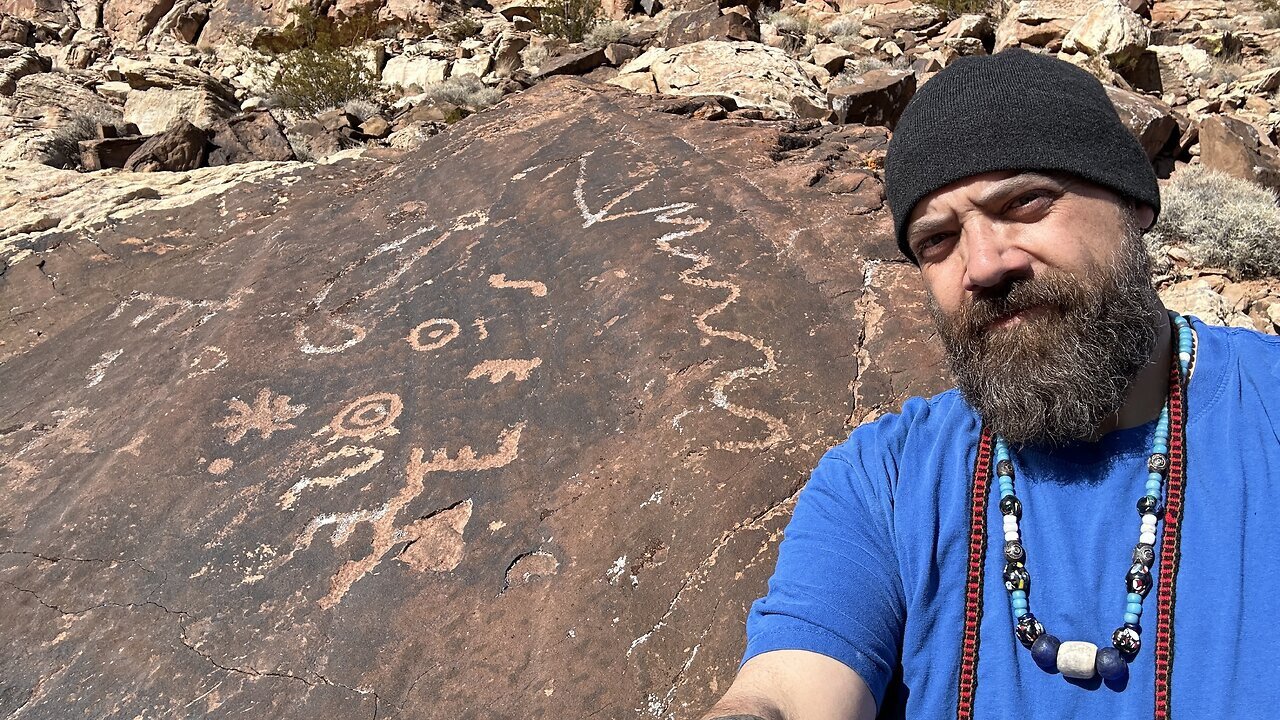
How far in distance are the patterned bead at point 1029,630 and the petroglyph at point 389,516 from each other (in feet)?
4.29

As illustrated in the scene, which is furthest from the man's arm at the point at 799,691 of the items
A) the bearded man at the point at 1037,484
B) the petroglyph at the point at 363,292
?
the petroglyph at the point at 363,292

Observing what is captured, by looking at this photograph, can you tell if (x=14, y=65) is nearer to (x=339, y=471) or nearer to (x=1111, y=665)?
(x=339, y=471)

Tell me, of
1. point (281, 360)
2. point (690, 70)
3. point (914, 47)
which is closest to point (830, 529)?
point (281, 360)

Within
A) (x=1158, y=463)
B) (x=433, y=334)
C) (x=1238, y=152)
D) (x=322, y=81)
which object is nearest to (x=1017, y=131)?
(x=1158, y=463)

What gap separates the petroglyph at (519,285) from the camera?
9.27ft

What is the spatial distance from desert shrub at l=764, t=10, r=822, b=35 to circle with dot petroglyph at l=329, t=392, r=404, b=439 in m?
9.61

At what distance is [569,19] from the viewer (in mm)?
12391

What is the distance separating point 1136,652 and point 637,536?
988mm

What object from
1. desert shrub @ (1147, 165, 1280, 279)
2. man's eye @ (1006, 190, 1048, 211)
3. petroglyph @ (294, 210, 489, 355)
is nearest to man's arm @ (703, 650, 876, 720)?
man's eye @ (1006, 190, 1048, 211)

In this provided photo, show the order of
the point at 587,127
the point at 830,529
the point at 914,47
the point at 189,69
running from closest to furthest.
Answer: the point at 830,529 < the point at 587,127 < the point at 914,47 < the point at 189,69

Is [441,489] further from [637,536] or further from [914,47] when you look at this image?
[914,47]

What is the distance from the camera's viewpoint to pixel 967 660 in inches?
46.9

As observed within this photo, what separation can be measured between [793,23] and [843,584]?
11.3 meters

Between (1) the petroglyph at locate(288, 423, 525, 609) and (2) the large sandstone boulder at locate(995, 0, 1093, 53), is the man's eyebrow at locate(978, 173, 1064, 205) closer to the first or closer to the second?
(1) the petroglyph at locate(288, 423, 525, 609)
